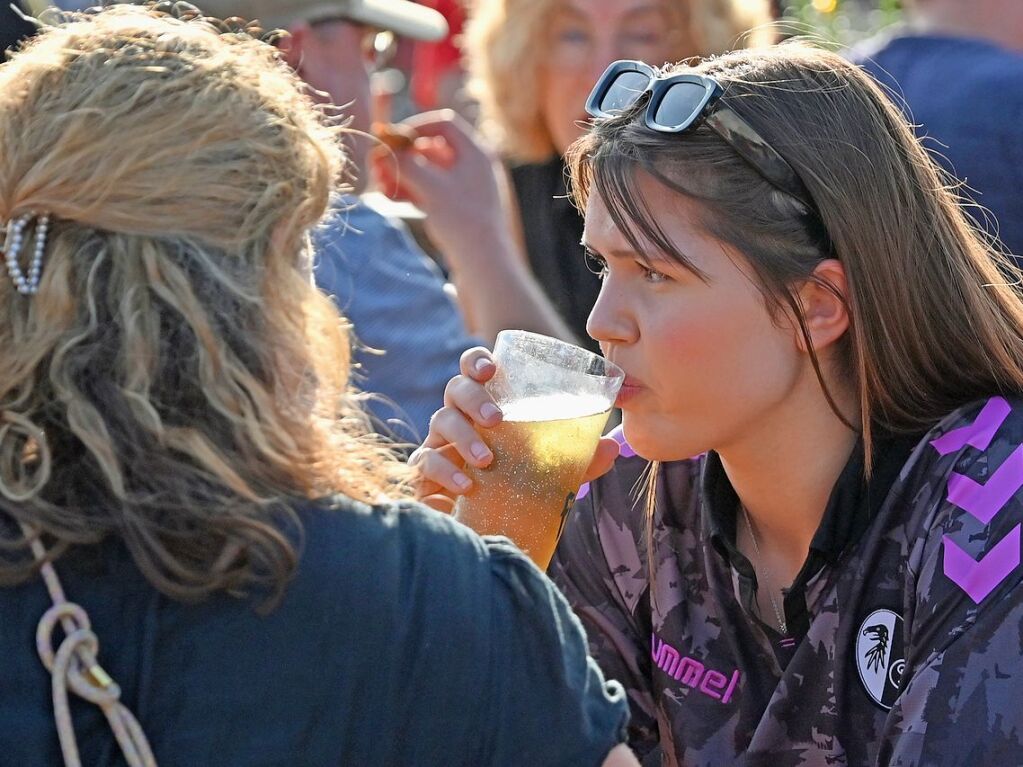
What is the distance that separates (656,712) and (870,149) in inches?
37.6

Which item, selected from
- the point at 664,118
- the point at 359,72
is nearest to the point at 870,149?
the point at 664,118

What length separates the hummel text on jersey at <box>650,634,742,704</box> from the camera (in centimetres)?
211

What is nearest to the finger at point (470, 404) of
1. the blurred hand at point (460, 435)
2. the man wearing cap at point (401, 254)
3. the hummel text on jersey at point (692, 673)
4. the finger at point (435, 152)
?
the blurred hand at point (460, 435)

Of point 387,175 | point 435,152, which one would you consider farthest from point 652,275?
point 387,175

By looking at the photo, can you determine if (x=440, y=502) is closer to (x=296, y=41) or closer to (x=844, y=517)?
(x=844, y=517)

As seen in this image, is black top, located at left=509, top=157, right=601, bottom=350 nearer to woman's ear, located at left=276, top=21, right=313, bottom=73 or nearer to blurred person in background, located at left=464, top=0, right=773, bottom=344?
blurred person in background, located at left=464, top=0, right=773, bottom=344

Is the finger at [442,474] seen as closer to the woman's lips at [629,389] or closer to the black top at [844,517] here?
the woman's lips at [629,389]

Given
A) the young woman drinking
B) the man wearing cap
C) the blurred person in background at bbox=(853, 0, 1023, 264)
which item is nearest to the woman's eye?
the young woman drinking

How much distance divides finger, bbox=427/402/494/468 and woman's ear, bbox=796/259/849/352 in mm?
481

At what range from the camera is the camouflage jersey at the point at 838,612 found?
5.58 feet

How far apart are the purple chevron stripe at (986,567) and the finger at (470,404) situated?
2.18ft

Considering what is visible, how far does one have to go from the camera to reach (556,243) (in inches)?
167

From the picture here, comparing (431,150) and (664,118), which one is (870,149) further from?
(431,150)

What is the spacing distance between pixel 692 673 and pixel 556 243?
2.27m
